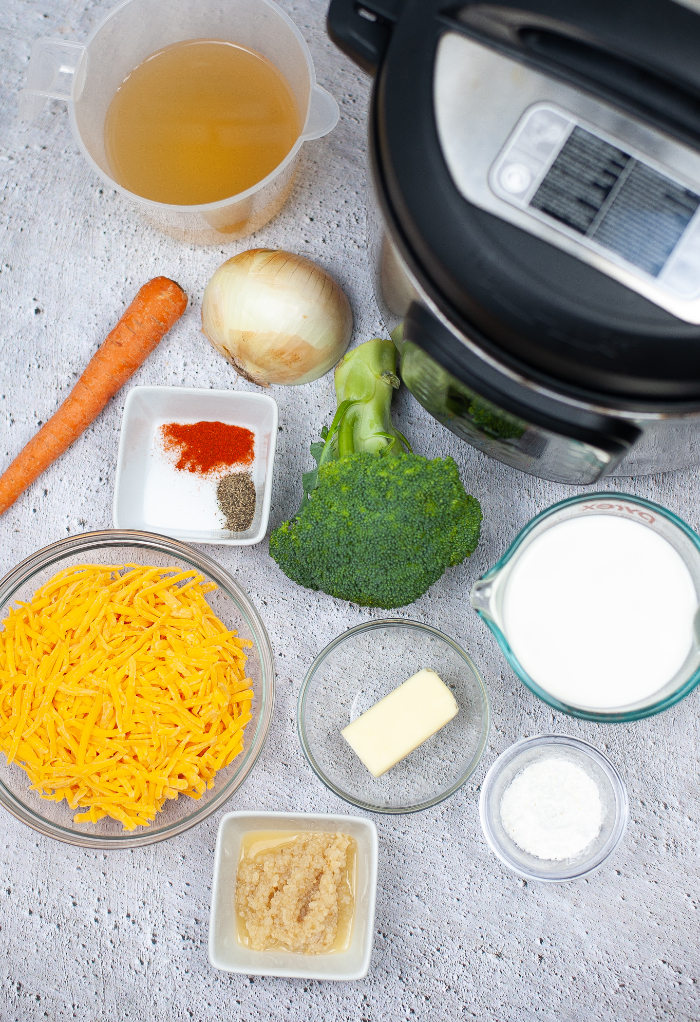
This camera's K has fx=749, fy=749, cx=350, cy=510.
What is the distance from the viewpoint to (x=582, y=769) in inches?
44.8

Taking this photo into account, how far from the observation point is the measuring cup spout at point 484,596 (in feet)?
3.24

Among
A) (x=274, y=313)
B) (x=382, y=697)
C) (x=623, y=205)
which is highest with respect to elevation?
(x=623, y=205)

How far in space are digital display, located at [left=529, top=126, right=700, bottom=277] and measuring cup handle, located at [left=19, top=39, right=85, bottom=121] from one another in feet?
2.63

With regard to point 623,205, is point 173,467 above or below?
below

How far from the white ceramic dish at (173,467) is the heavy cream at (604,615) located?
1.41ft

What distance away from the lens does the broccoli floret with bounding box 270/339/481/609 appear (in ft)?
3.39

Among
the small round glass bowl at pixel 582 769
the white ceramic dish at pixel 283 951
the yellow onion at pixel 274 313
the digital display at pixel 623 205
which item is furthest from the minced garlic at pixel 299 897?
the digital display at pixel 623 205

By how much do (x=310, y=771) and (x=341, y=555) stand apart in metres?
0.37

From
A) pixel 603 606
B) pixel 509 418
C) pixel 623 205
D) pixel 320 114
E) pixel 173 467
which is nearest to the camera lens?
pixel 623 205

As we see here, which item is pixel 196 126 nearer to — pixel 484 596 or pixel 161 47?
pixel 161 47

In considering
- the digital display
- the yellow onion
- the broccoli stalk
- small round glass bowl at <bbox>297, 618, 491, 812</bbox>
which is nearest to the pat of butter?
small round glass bowl at <bbox>297, 618, 491, 812</bbox>

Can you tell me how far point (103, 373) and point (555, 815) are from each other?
984mm

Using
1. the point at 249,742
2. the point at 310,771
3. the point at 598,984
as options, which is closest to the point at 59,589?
the point at 249,742

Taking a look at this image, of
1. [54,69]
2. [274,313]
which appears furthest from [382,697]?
[54,69]
